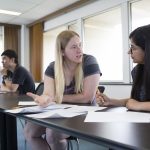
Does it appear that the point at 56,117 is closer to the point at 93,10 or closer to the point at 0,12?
the point at 93,10

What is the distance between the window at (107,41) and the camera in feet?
14.8

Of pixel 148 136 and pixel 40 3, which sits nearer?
pixel 148 136

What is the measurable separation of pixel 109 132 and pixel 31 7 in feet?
16.3

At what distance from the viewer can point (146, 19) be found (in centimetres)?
412

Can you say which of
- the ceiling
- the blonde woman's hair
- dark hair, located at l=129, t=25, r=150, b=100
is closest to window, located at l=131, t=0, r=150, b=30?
the ceiling

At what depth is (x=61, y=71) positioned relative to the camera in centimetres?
174

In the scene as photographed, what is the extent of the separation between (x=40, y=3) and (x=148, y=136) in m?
4.75

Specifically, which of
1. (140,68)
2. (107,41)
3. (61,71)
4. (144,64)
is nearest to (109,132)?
(144,64)

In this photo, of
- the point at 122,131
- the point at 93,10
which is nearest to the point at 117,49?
the point at 93,10

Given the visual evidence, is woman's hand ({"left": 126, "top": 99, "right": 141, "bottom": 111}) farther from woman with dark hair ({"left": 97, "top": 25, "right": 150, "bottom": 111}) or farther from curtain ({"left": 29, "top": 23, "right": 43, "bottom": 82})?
curtain ({"left": 29, "top": 23, "right": 43, "bottom": 82})

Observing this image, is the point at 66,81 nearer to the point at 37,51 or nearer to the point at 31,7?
the point at 31,7

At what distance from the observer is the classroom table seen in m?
0.60

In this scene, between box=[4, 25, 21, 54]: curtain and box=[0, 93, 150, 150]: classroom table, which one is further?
box=[4, 25, 21, 54]: curtain

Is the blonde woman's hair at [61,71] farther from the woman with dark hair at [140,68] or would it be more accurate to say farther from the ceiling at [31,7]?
the ceiling at [31,7]
